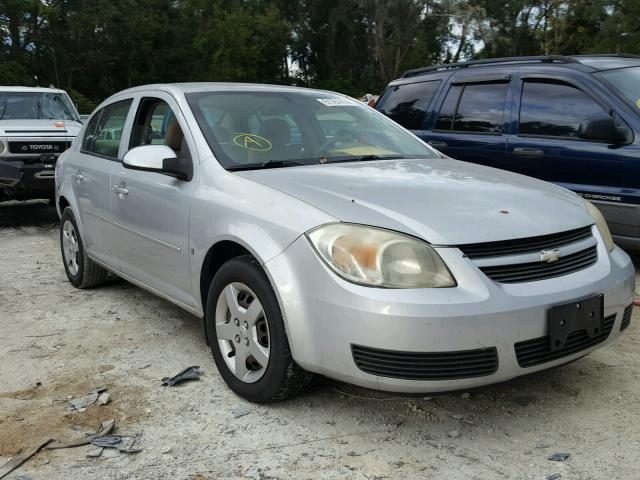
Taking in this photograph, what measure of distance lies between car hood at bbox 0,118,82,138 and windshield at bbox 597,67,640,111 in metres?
6.75

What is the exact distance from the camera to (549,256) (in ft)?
9.46

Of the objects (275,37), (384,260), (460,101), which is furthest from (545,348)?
(275,37)

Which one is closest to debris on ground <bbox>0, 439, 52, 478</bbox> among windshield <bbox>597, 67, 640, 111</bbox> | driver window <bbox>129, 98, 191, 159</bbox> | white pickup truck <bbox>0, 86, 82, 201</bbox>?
driver window <bbox>129, 98, 191, 159</bbox>

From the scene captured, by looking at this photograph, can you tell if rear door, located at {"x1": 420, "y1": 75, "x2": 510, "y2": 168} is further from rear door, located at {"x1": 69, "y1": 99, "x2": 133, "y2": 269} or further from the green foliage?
the green foliage

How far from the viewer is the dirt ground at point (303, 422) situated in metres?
2.71

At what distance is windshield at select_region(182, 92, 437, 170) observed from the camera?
147 inches

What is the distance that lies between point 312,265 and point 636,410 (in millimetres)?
1689

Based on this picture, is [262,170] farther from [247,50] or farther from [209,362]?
[247,50]

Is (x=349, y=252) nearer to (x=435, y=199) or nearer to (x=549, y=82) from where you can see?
(x=435, y=199)

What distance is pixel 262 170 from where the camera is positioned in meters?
3.54

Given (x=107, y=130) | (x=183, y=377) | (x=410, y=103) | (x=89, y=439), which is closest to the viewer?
(x=89, y=439)

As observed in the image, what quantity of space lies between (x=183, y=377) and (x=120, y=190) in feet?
4.64

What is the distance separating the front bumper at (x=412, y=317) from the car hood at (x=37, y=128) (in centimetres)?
697

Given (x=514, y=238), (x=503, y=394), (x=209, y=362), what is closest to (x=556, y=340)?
(x=514, y=238)
